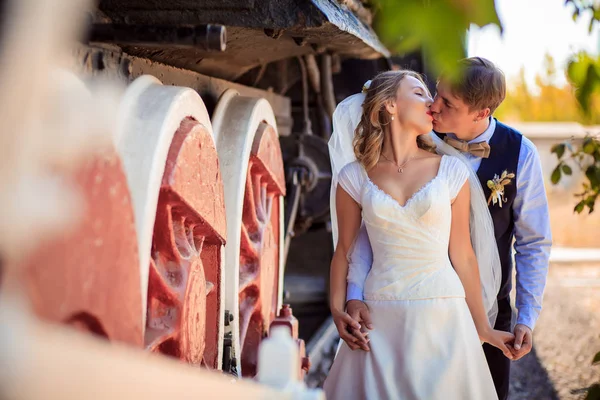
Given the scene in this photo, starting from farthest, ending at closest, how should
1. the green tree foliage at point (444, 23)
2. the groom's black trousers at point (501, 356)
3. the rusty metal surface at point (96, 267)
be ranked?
the groom's black trousers at point (501, 356) < the rusty metal surface at point (96, 267) < the green tree foliage at point (444, 23)

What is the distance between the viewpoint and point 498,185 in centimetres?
279

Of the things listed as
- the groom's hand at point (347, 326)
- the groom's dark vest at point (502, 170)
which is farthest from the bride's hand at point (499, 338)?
the groom's hand at point (347, 326)

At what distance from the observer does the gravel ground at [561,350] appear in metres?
4.45

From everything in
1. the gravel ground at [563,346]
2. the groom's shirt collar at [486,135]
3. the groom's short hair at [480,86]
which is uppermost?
the groom's short hair at [480,86]

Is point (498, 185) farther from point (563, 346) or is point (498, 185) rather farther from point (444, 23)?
point (563, 346)

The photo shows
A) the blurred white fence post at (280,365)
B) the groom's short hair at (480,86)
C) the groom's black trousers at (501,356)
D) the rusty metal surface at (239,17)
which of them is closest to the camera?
the blurred white fence post at (280,365)

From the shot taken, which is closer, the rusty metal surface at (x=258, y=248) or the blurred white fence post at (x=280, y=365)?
the blurred white fence post at (x=280, y=365)

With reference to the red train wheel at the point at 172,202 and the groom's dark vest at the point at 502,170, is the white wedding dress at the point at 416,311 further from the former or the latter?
the red train wheel at the point at 172,202

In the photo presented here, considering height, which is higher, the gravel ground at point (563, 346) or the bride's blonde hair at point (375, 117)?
the bride's blonde hair at point (375, 117)

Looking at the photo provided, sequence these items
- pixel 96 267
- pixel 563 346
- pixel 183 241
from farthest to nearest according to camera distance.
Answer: pixel 563 346
pixel 183 241
pixel 96 267

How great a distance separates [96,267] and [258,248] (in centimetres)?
166

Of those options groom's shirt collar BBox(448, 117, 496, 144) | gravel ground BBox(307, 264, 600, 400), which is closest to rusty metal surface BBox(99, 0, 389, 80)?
groom's shirt collar BBox(448, 117, 496, 144)

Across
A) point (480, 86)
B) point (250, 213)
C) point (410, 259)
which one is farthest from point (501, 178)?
point (250, 213)

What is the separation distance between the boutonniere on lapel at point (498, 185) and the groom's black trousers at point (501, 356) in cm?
48
